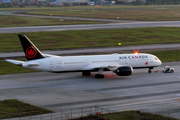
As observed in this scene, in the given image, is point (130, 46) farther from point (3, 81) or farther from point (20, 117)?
point (20, 117)

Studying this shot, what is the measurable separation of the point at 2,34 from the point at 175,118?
85445mm

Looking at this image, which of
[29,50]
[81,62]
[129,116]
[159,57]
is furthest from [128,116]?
[159,57]

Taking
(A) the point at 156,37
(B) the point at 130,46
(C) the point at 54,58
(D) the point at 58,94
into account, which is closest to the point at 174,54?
(B) the point at 130,46

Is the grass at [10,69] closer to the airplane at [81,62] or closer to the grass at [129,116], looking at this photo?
the airplane at [81,62]

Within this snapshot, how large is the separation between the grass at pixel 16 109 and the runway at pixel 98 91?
155cm

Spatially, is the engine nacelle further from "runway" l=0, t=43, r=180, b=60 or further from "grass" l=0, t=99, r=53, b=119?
"runway" l=0, t=43, r=180, b=60

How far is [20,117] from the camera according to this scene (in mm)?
35156

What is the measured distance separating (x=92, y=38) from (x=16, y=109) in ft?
224

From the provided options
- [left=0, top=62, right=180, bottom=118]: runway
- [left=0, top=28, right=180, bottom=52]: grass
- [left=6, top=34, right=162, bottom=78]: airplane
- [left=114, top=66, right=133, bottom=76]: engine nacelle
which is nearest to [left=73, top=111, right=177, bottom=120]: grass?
[left=0, top=62, right=180, bottom=118]: runway

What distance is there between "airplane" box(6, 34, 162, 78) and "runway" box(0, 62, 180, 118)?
6.13 feet

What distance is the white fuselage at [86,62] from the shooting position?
2193 inches

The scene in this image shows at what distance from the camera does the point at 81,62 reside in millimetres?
57719

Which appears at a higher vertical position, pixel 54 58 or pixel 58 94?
pixel 54 58

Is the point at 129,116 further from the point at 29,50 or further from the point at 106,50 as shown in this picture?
the point at 106,50
